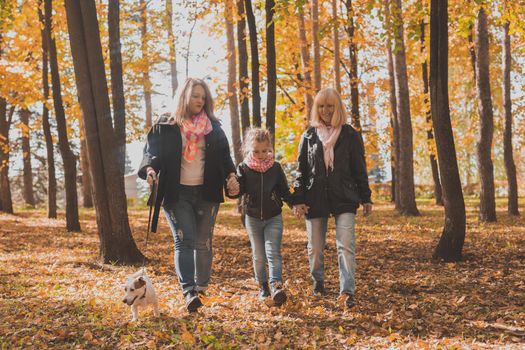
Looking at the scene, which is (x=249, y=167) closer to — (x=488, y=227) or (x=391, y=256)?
(x=391, y=256)

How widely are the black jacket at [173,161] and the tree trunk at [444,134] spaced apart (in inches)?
147

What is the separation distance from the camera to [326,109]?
568 centimetres

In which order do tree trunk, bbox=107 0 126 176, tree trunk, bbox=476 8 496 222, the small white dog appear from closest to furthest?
the small white dog, tree trunk, bbox=107 0 126 176, tree trunk, bbox=476 8 496 222

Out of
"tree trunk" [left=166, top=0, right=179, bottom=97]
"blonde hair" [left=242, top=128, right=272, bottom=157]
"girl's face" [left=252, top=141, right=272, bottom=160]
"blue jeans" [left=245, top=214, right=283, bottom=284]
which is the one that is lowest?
"blue jeans" [left=245, top=214, right=283, bottom=284]

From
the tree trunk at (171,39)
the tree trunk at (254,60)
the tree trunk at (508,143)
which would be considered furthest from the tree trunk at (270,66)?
the tree trunk at (508,143)

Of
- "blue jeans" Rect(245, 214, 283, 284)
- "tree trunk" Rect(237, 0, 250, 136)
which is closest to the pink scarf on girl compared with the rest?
"blue jeans" Rect(245, 214, 283, 284)

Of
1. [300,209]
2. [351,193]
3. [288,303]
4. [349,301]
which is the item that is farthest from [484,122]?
[288,303]

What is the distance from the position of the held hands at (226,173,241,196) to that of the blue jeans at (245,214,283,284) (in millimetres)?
485

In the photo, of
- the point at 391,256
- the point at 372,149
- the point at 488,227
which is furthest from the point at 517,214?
the point at 372,149

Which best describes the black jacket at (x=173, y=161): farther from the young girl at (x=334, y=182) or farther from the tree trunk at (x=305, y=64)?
the tree trunk at (x=305, y=64)

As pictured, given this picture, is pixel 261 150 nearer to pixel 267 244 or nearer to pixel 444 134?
pixel 267 244

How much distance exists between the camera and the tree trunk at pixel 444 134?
7582mm

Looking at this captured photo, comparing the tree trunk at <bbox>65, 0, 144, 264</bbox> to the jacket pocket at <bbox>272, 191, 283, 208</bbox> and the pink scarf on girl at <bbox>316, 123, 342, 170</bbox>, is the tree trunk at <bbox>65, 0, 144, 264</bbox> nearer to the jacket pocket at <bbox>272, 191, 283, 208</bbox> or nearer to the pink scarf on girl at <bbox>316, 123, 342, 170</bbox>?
the jacket pocket at <bbox>272, 191, 283, 208</bbox>

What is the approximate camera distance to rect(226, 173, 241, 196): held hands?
17.2 ft
